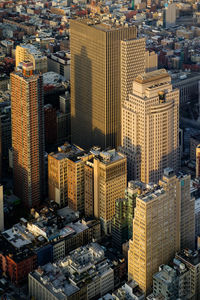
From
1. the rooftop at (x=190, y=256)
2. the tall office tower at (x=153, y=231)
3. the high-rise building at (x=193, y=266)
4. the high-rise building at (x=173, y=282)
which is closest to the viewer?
the tall office tower at (x=153, y=231)

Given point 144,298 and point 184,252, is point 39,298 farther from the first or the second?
point 184,252

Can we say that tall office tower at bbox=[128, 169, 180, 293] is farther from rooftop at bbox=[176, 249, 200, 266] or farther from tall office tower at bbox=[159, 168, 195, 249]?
rooftop at bbox=[176, 249, 200, 266]

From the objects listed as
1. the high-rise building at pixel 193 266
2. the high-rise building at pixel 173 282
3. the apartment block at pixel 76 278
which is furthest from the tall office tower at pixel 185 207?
Result: the apartment block at pixel 76 278

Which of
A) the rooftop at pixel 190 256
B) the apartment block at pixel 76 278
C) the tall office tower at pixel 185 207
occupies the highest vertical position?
the tall office tower at pixel 185 207

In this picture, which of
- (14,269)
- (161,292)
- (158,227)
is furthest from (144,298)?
(14,269)

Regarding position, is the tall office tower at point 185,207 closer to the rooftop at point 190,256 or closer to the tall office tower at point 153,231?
the tall office tower at point 153,231

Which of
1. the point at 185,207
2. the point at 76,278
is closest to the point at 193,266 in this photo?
the point at 185,207

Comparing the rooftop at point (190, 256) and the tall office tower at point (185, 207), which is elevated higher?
the tall office tower at point (185, 207)

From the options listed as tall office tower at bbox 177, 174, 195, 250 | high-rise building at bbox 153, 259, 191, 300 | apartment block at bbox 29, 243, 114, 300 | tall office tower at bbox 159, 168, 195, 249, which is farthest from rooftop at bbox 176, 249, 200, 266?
apartment block at bbox 29, 243, 114, 300

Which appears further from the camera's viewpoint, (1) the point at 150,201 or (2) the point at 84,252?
(2) the point at 84,252
